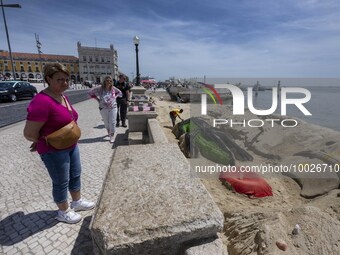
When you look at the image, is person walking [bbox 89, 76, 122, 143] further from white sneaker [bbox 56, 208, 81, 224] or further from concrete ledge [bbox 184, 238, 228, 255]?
concrete ledge [bbox 184, 238, 228, 255]

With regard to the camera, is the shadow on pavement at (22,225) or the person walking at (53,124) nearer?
the person walking at (53,124)

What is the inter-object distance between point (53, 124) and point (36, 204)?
1.53 meters

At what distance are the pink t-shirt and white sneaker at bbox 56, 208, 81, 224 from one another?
2.88 feet

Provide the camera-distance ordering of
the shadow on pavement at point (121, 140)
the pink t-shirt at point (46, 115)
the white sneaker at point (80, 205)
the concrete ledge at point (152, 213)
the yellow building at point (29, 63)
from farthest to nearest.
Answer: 1. the yellow building at point (29, 63)
2. the shadow on pavement at point (121, 140)
3. the white sneaker at point (80, 205)
4. the pink t-shirt at point (46, 115)
5. the concrete ledge at point (152, 213)

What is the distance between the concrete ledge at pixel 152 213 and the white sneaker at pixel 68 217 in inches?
36.6

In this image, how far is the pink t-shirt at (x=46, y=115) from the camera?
1.87m

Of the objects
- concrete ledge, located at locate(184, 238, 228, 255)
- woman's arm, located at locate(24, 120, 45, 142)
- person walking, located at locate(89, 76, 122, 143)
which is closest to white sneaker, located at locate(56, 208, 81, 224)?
woman's arm, located at locate(24, 120, 45, 142)

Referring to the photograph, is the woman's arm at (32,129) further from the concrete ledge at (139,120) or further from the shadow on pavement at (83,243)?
the concrete ledge at (139,120)

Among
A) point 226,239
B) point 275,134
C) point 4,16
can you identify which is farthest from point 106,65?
point 226,239

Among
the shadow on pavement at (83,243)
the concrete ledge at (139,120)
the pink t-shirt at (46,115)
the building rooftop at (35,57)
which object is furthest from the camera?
the building rooftop at (35,57)

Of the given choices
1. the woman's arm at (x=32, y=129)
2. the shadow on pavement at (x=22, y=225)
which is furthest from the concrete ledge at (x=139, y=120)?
the woman's arm at (x=32, y=129)

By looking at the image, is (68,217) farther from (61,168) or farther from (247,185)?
(247,185)

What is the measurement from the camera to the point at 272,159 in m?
7.39

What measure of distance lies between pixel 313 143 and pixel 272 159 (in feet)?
11.3
